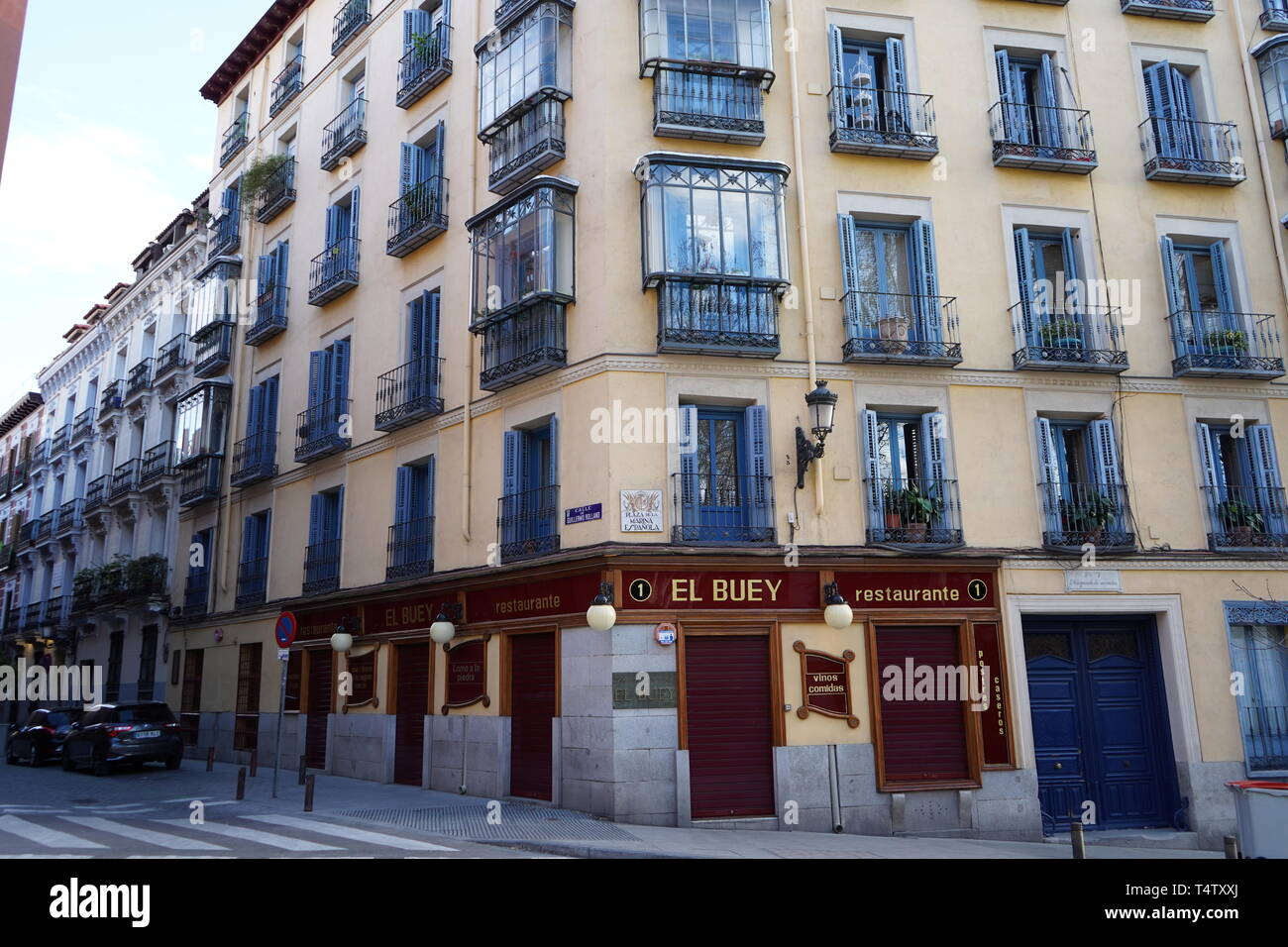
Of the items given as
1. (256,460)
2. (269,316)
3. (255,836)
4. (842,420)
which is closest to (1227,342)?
(842,420)

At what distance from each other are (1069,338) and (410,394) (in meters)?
12.2

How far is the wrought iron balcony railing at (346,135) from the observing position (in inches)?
858

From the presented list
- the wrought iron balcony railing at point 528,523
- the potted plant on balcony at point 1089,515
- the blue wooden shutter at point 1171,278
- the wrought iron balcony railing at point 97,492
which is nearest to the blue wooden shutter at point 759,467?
the wrought iron balcony railing at point 528,523

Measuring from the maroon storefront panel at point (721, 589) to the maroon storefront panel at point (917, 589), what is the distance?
2.14ft

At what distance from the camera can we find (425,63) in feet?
65.0

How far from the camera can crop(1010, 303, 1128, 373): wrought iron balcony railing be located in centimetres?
1583

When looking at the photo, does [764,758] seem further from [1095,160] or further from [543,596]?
[1095,160]

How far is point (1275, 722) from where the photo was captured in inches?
614

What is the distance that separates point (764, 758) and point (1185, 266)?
12.0 metres

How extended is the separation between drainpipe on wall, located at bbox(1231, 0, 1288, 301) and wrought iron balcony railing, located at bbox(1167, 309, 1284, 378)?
0.95m

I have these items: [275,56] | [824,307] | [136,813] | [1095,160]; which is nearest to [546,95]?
[824,307]

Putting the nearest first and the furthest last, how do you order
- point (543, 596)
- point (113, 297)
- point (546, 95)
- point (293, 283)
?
point (543, 596)
point (546, 95)
point (293, 283)
point (113, 297)

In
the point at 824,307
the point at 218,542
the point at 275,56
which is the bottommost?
the point at 218,542

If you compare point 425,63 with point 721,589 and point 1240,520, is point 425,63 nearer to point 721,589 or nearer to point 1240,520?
point 721,589
